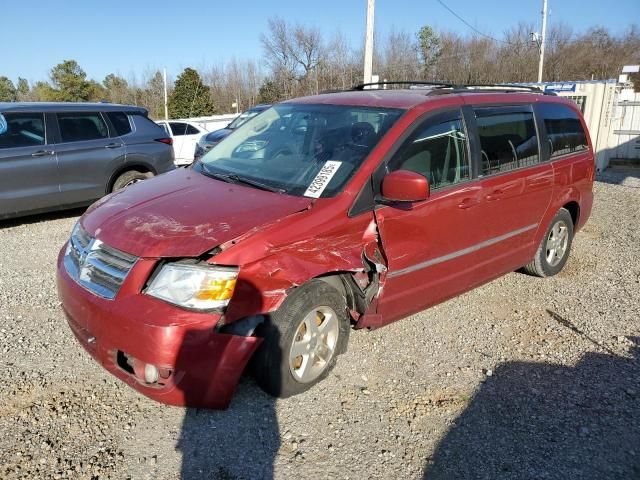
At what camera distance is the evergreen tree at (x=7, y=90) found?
42781 millimetres

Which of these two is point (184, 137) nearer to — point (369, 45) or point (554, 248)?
point (369, 45)

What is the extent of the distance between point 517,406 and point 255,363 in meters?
1.66

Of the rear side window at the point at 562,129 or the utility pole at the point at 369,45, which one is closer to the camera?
the rear side window at the point at 562,129

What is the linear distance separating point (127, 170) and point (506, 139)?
594 centimetres

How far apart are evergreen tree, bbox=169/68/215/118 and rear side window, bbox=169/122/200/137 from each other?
1920 cm

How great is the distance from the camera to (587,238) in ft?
24.3

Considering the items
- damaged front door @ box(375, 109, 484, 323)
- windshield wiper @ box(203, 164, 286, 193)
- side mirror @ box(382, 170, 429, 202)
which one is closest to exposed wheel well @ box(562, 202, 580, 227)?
damaged front door @ box(375, 109, 484, 323)

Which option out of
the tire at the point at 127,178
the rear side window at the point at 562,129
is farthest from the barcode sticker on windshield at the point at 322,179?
the tire at the point at 127,178

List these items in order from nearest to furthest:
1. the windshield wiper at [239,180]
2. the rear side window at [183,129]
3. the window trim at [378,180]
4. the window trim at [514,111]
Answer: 1. the window trim at [378,180]
2. the windshield wiper at [239,180]
3. the window trim at [514,111]
4. the rear side window at [183,129]

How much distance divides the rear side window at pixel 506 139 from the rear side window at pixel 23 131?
5992 millimetres

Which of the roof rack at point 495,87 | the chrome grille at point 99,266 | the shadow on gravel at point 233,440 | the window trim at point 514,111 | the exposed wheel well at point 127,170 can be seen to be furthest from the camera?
the exposed wheel well at point 127,170

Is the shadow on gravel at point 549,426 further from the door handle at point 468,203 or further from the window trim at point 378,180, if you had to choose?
the window trim at point 378,180

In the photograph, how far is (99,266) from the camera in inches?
122

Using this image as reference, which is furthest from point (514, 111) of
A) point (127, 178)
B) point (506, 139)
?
point (127, 178)
